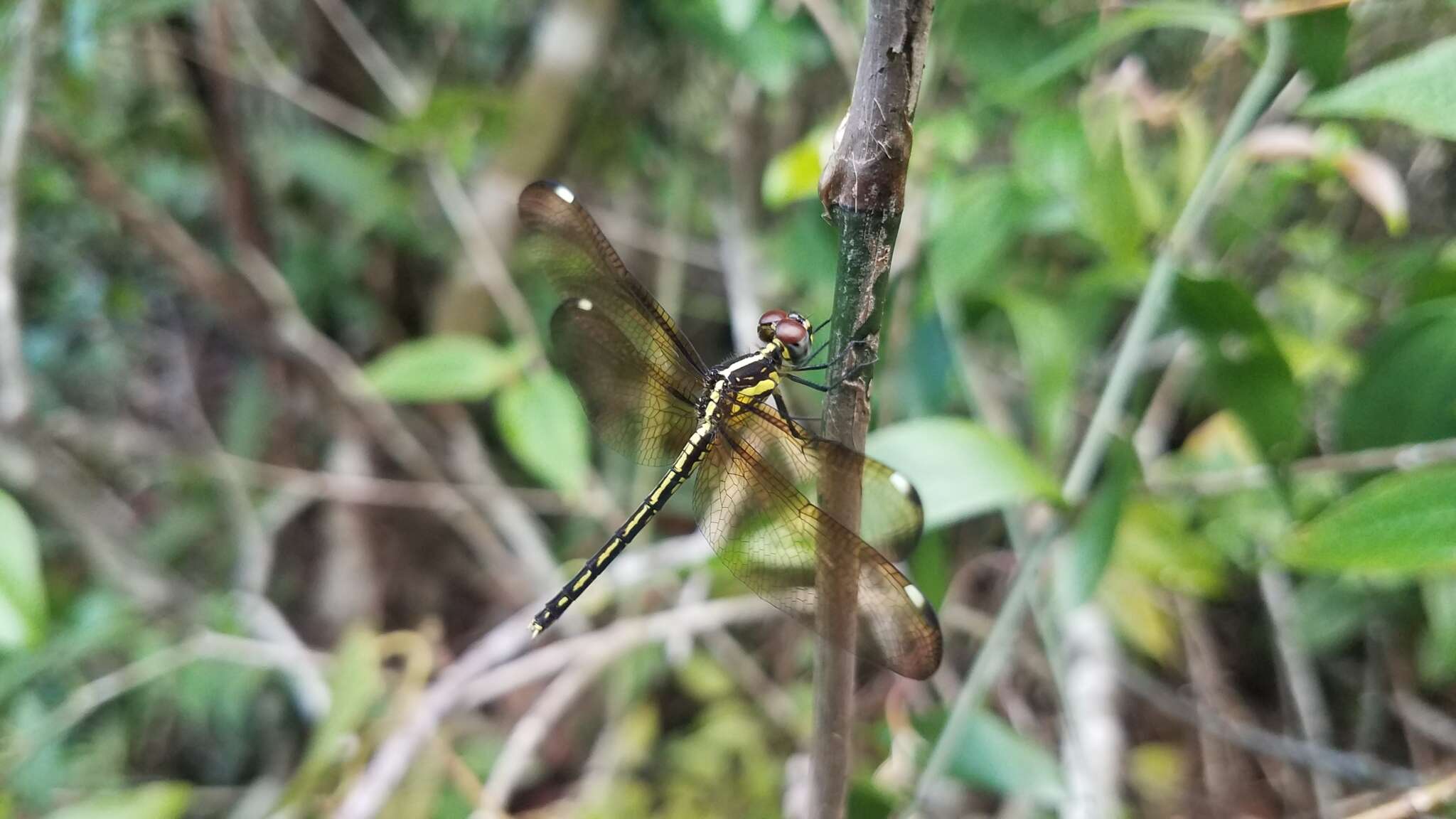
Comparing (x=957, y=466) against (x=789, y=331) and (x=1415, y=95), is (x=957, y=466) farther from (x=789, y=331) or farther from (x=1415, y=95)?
(x=1415, y=95)

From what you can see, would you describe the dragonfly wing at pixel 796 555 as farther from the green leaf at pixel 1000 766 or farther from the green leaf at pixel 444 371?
the green leaf at pixel 444 371

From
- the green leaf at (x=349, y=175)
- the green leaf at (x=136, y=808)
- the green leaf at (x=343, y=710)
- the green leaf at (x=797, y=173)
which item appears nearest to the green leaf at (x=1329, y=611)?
the green leaf at (x=797, y=173)

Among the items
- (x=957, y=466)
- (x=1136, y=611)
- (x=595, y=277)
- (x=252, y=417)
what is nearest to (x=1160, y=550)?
(x=1136, y=611)

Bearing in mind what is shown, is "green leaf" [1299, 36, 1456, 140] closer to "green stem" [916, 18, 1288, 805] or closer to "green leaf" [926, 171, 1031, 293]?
"green stem" [916, 18, 1288, 805]

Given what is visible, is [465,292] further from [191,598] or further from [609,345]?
[609,345]

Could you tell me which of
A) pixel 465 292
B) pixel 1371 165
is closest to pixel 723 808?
pixel 465 292

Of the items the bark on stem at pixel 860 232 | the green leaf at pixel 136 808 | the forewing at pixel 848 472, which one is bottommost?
the green leaf at pixel 136 808
